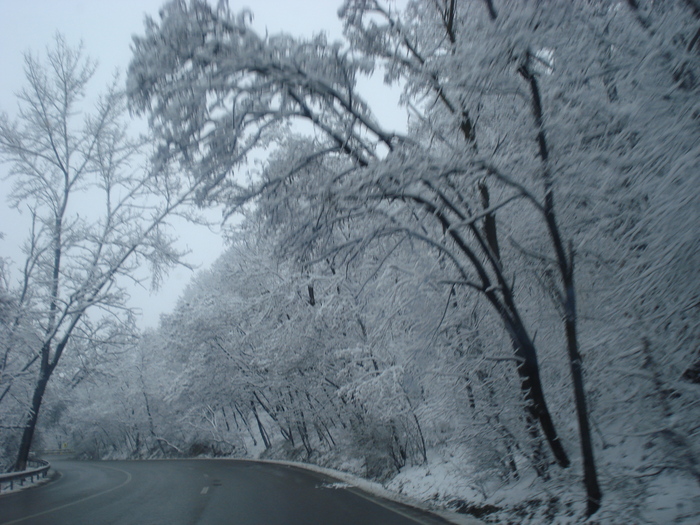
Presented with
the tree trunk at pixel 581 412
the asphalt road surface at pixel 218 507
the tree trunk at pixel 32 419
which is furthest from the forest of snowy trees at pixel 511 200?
the tree trunk at pixel 32 419

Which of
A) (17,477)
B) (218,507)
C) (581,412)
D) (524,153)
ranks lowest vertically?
(17,477)

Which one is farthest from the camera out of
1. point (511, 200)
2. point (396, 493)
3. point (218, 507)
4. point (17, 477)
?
point (17, 477)

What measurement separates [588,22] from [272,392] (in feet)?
73.0

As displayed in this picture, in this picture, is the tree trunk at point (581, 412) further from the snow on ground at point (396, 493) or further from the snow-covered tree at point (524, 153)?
the snow on ground at point (396, 493)

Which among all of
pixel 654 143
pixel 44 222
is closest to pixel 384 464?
pixel 654 143

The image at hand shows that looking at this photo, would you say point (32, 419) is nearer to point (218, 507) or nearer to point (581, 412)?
point (218, 507)

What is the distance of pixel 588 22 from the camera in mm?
6090

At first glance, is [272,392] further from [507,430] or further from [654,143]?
[654,143]

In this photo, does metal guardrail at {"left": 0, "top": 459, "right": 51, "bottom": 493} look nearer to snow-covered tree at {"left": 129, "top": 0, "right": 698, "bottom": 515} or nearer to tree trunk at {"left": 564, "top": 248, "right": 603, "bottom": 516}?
snow-covered tree at {"left": 129, "top": 0, "right": 698, "bottom": 515}

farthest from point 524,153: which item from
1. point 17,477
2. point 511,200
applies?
point 17,477

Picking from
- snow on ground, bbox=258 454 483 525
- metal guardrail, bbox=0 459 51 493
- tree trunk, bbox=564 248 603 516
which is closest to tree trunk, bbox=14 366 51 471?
metal guardrail, bbox=0 459 51 493

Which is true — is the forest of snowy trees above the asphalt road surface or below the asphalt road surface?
above

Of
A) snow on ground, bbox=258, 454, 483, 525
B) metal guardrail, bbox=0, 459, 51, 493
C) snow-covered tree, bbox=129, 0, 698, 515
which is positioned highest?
snow-covered tree, bbox=129, 0, 698, 515

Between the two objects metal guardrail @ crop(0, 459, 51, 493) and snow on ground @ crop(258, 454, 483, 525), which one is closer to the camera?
snow on ground @ crop(258, 454, 483, 525)
